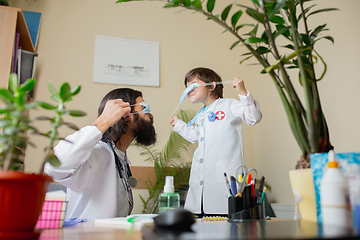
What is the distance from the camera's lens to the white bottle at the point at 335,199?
604 millimetres

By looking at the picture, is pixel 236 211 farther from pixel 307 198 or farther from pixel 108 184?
pixel 108 184

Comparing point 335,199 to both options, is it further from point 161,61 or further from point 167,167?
point 161,61

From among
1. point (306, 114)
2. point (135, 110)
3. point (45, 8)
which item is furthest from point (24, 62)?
point (306, 114)

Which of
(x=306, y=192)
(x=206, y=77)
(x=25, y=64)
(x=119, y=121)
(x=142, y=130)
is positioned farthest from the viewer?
(x=25, y=64)

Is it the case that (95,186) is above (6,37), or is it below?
below

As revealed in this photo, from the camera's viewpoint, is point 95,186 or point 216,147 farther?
point 216,147

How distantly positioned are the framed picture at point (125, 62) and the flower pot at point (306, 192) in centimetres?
230

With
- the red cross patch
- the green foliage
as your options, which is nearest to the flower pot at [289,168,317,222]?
the red cross patch

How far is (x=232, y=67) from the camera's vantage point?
125 inches

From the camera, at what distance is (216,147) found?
1940 mm

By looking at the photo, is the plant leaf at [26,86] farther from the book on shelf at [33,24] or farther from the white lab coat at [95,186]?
the book on shelf at [33,24]

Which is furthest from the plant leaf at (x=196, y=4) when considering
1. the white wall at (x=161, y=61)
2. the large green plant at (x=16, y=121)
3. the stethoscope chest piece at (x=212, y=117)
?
the white wall at (x=161, y=61)

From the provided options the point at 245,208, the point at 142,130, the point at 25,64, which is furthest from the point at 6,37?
the point at 245,208

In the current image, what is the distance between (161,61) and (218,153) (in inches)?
56.5
